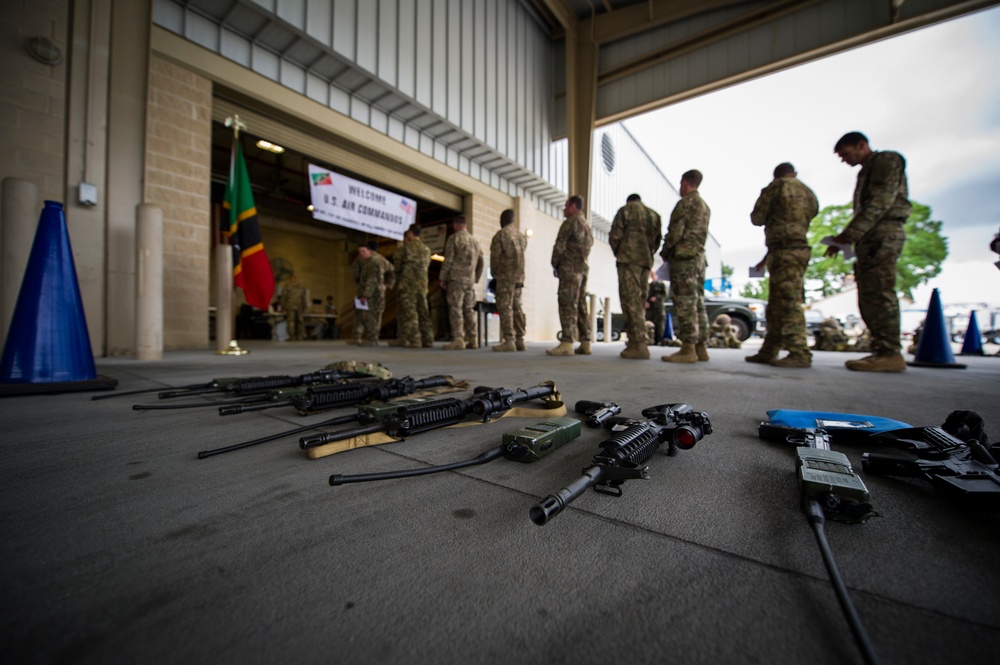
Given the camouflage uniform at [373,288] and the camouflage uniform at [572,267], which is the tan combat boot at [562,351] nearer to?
the camouflage uniform at [572,267]

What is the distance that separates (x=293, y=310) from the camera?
12.8 m

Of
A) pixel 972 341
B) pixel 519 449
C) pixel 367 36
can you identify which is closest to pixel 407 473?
pixel 519 449

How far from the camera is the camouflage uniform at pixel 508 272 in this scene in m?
6.21

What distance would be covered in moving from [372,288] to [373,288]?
2 cm

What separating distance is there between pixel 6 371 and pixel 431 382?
229 cm

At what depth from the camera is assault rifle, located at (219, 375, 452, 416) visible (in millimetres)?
1651

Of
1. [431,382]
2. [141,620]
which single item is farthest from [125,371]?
[141,620]

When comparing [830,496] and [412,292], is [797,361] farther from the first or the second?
[412,292]

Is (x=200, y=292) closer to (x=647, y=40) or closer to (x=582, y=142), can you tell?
(x=582, y=142)

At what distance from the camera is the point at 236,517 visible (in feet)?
2.66

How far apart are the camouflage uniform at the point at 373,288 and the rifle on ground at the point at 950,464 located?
7.71 meters

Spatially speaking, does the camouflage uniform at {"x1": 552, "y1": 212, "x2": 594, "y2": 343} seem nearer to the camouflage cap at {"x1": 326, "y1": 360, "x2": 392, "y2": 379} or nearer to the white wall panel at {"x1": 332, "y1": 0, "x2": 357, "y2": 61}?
the camouflage cap at {"x1": 326, "y1": 360, "x2": 392, "y2": 379}

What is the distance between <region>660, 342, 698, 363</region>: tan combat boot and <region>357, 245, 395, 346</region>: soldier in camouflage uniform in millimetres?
5582

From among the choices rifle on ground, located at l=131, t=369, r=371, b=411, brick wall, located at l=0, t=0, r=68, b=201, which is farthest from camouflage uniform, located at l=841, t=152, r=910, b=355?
brick wall, located at l=0, t=0, r=68, b=201
